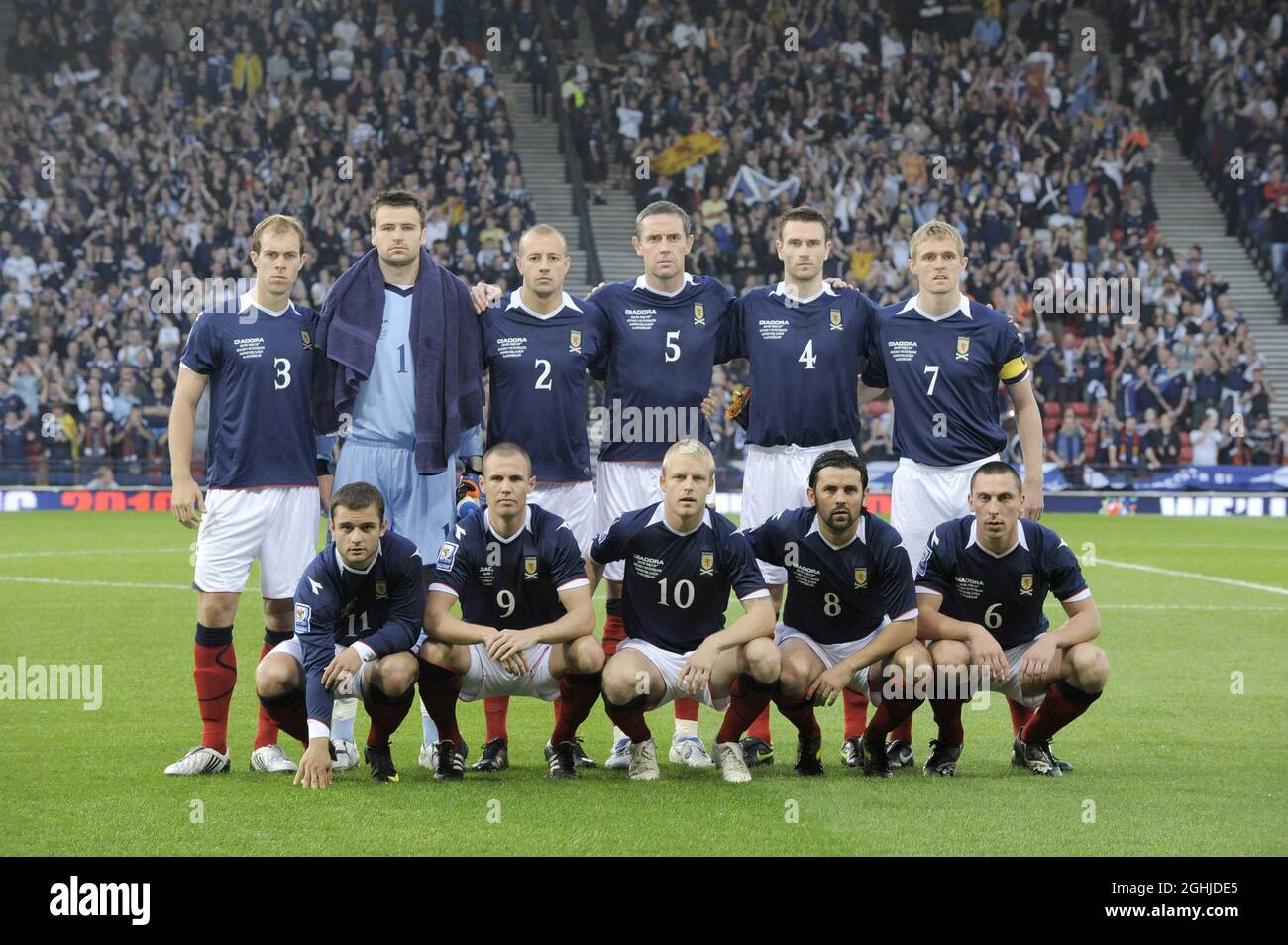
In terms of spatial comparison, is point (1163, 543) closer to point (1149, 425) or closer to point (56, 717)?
point (1149, 425)

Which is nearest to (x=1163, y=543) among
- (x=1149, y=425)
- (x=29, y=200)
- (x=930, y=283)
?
(x=1149, y=425)

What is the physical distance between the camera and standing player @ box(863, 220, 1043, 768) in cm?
690

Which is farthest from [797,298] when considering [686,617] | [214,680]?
[214,680]

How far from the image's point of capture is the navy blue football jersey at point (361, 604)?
593cm

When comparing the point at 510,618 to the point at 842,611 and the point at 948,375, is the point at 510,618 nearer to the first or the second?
the point at 842,611

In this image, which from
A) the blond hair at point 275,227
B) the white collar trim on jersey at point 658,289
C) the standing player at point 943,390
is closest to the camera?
the blond hair at point 275,227

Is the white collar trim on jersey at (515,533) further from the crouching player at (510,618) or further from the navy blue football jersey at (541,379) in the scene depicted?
the navy blue football jersey at (541,379)

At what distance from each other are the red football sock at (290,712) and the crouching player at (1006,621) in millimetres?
2587

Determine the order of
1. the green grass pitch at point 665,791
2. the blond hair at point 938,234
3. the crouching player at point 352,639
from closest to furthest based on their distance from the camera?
→ the green grass pitch at point 665,791 < the crouching player at point 352,639 < the blond hair at point 938,234

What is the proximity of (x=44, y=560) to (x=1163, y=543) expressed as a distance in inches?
485

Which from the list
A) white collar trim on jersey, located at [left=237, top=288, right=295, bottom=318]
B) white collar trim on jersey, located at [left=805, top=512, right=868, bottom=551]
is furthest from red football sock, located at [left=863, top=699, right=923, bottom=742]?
→ white collar trim on jersey, located at [left=237, top=288, right=295, bottom=318]

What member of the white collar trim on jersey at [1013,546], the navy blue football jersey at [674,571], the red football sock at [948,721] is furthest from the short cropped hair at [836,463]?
the red football sock at [948,721]

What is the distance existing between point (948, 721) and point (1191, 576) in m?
9.02

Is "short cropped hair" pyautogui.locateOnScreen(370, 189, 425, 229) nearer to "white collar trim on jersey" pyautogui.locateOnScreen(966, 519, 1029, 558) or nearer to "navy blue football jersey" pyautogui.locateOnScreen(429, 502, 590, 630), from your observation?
"navy blue football jersey" pyautogui.locateOnScreen(429, 502, 590, 630)
